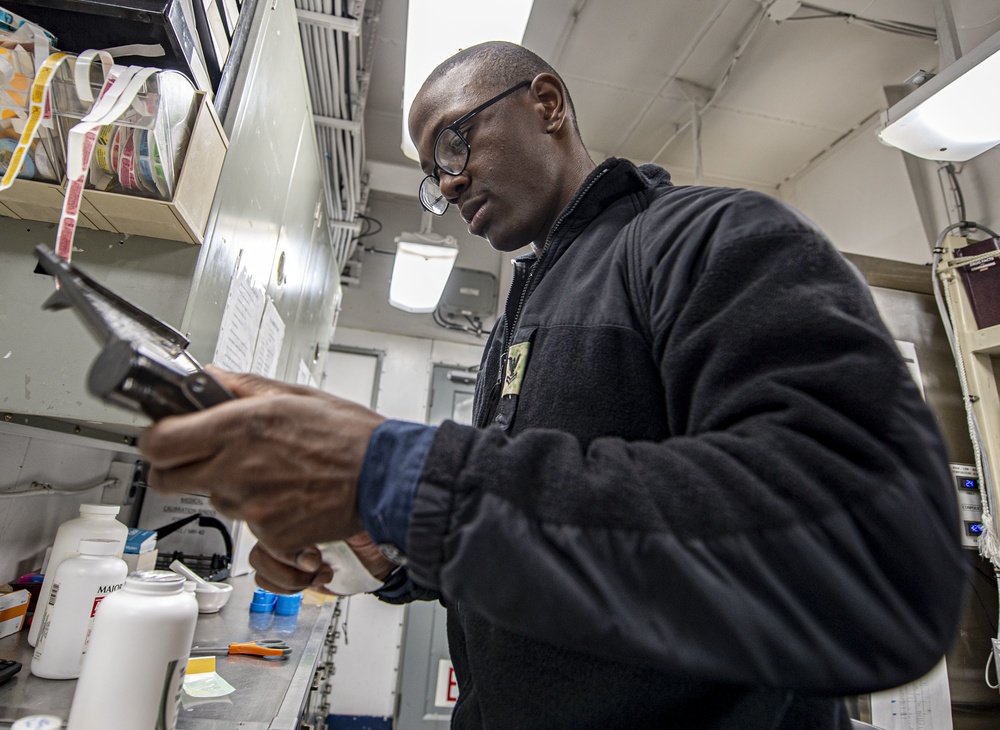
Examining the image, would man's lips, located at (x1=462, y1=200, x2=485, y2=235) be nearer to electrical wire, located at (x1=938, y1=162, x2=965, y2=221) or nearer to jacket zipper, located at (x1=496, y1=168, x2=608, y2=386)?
jacket zipper, located at (x1=496, y1=168, x2=608, y2=386)

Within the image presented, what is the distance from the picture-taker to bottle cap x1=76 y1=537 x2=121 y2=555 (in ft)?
3.21

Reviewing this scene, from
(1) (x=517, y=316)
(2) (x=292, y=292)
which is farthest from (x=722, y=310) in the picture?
(2) (x=292, y=292)

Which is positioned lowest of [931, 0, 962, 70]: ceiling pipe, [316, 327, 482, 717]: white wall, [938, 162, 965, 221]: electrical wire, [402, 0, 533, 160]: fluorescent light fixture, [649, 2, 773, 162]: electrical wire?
[316, 327, 482, 717]: white wall

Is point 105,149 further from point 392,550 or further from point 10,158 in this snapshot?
point 392,550

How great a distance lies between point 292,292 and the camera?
77.3 inches

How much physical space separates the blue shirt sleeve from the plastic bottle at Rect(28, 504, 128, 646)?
0.92 metres

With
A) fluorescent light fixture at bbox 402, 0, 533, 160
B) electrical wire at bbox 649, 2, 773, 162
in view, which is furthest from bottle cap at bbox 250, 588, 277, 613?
electrical wire at bbox 649, 2, 773, 162

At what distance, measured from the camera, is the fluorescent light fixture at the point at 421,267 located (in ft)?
9.34

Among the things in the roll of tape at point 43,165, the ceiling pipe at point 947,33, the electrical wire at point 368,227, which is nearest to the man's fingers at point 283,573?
the roll of tape at point 43,165

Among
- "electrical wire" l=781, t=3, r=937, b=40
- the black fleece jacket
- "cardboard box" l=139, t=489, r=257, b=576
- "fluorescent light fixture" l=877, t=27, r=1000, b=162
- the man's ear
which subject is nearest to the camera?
the black fleece jacket

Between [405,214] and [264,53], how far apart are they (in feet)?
8.63

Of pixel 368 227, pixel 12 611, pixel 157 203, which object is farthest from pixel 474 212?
pixel 368 227

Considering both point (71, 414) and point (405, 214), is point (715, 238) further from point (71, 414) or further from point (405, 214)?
point (405, 214)

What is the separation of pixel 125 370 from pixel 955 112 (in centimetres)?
237
